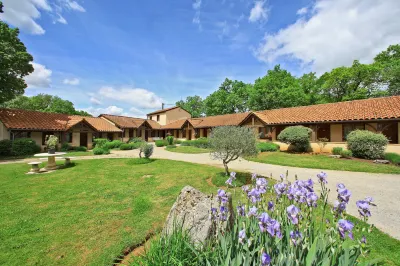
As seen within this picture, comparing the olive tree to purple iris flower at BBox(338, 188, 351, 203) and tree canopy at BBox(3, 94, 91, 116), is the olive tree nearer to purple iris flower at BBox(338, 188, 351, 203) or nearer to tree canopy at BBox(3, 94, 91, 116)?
A: purple iris flower at BBox(338, 188, 351, 203)

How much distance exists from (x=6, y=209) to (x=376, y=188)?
13.9 m

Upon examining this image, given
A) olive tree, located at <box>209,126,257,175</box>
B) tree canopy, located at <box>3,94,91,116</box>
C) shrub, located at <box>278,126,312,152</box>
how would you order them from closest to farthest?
olive tree, located at <box>209,126,257,175</box>
shrub, located at <box>278,126,312,152</box>
tree canopy, located at <box>3,94,91,116</box>

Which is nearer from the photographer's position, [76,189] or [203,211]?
[203,211]

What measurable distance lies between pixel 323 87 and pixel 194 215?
38338 mm

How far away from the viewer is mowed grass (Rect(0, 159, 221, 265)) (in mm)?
3996

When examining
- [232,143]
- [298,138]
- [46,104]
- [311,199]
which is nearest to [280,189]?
[311,199]

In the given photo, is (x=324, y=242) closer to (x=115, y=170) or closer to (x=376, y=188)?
(x=376, y=188)

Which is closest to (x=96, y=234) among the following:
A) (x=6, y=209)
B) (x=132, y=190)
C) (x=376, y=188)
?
(x=132, y=190)

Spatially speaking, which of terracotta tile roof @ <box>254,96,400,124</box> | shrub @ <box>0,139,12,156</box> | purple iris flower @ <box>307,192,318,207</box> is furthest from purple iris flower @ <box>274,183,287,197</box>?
shrub @ <box>0,139,12,156</box>

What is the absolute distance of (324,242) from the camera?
2.24 meters

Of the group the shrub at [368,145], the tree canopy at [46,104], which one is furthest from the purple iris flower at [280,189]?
the tree canopy at [46,104]

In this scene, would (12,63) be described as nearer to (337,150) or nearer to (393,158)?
(337,150)

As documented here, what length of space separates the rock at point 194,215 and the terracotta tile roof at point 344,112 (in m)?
18.5

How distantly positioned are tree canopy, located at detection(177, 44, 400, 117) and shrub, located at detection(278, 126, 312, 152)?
16.0 metres
